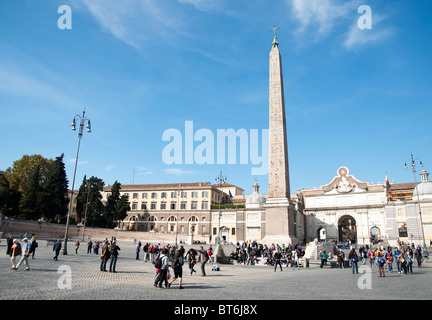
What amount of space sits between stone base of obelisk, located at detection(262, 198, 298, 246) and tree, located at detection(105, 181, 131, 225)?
34.3 m

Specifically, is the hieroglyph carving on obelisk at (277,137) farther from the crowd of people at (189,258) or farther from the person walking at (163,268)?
the person walking at (163,268)

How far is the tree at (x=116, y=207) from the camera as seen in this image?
51.2m

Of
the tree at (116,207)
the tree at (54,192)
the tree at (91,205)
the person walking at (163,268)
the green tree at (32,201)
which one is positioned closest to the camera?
the person walking at (163,268)

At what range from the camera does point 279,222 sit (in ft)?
75.6

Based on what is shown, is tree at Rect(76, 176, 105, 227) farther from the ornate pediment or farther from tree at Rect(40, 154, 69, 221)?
the ornate pediment

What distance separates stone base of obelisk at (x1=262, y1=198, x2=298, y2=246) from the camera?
891 inches

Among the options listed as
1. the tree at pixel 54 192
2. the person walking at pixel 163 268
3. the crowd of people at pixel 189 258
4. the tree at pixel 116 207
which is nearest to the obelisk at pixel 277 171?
the crowd of people at pixel 189 258

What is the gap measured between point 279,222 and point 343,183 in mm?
34102

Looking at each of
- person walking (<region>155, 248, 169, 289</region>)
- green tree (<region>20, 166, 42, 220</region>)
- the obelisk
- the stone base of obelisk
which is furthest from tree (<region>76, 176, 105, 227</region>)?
person walking (<region>155, 248, 169, 289</region>)

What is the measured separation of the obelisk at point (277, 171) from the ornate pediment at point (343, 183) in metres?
31.9

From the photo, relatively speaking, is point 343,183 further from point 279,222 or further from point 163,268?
point 163,268
